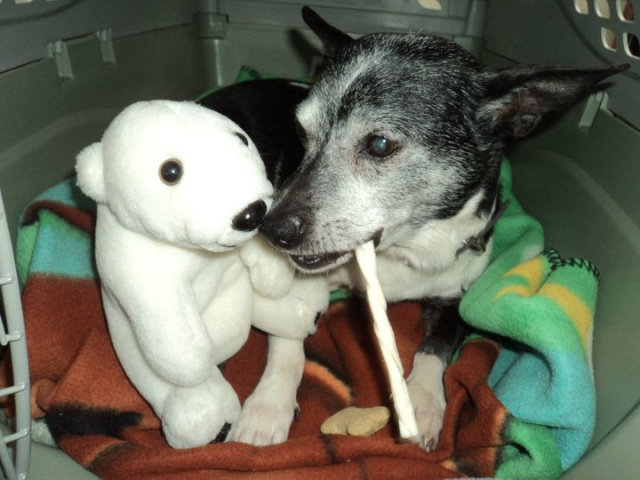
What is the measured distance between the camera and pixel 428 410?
5.48 ft

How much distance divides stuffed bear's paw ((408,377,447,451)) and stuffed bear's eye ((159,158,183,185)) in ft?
3.21

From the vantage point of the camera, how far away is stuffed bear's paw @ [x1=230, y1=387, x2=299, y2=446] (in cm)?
150

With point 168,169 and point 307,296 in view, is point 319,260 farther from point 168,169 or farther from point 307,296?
point 168,169

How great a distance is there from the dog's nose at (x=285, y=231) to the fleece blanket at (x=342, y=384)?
0.51m

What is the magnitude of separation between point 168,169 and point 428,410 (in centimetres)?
105

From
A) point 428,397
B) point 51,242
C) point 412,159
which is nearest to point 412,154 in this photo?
point 412,159

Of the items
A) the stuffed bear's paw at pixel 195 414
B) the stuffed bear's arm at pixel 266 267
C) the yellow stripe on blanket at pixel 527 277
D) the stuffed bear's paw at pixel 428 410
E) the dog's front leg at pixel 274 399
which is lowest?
the stuffed bear's paw at pixel 428 410

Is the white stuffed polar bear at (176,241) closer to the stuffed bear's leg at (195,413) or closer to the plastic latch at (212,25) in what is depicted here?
the stuffed bear's leg at (195,413)

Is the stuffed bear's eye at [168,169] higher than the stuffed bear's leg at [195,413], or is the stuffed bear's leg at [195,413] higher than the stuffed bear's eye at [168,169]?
the stuffed bear's eye at [168,169]

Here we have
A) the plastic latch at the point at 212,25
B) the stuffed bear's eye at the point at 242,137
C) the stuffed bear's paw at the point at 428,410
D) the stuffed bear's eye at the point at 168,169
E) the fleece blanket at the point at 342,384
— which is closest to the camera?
the stuffed bear's eye at the point at 168,169

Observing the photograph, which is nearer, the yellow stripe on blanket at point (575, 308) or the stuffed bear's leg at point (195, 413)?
the stuffed bear's leg at point (195, 413)

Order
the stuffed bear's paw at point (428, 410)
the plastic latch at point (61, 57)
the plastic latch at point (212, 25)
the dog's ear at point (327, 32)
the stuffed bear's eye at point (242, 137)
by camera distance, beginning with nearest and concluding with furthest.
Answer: the stuffed bear's eye at point (242, 137) < the stuffed bear's paw at point (428, 410) < the plastic latch at point (61, 57) < the dog's ear at point (327, 32) < the plastic latch at point (212, 25)

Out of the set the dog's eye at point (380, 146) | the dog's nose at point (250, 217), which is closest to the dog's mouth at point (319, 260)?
the dog's eye at point (380, 146)

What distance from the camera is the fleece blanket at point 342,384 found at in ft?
4.52
